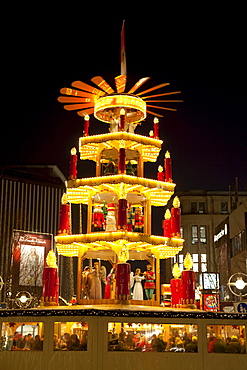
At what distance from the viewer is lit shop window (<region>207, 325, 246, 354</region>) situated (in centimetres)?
1998

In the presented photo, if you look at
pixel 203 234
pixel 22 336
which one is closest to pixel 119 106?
pixel 22 336

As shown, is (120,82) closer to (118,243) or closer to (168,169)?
(168,169)

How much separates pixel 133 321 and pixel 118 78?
39.1 ft

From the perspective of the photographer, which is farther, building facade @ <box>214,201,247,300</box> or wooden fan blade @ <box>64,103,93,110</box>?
building facade @ <box>214,201,247,300</box>

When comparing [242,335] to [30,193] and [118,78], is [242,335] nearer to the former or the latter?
[118,78]

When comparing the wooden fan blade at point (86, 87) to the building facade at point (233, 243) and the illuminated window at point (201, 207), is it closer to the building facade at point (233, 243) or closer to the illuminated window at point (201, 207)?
the building facade at point (233, 243)

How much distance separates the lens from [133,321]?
65.5 ft

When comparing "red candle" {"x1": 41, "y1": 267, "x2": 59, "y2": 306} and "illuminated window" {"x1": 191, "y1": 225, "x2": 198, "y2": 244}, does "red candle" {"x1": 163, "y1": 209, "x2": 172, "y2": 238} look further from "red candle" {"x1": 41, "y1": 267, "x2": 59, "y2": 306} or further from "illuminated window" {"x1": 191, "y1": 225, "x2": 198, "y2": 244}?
"illuminated window" {"x1": 191, "y1": 225, "x2": 198, "y2": 244}

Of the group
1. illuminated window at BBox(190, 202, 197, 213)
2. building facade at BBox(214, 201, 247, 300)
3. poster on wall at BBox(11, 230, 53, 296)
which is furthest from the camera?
illuminated window at BBox(190, 202, 197, 213)

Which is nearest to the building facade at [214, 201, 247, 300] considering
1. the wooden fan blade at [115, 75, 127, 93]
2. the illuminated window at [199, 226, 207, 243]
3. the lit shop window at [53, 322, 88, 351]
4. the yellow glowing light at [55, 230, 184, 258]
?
the illuminated window at [199, 226, 207, 243]

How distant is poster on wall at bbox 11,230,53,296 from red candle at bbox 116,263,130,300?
48.9 meters

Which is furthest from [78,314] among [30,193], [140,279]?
[30,193]

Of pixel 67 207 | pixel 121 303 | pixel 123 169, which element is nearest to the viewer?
pixel 121 303

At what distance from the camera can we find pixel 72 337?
19.8 m
